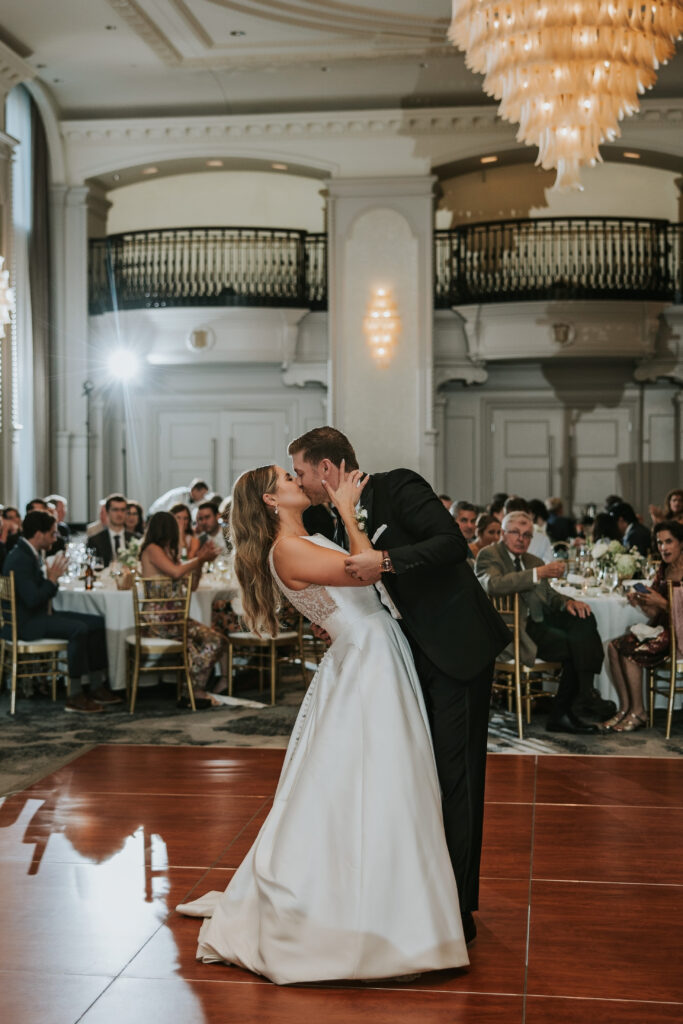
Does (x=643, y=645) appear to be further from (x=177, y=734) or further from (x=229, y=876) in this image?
(x=229, y=876)

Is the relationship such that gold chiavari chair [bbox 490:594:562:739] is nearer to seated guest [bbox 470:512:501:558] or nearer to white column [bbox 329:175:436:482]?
seated guest [bbox 470:512:501:558]

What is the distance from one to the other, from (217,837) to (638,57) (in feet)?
17.1

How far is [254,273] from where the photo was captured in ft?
47.6

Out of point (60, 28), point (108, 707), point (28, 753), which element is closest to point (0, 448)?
point (60, 28)

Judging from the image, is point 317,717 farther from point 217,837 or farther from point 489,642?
point 217,837

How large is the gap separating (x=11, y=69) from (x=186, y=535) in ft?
18.8

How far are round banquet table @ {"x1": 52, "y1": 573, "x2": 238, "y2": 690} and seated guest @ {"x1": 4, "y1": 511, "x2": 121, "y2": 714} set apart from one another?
0.08 m

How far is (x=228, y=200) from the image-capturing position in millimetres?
16188

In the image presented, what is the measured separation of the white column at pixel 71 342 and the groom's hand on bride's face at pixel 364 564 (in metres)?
11.4

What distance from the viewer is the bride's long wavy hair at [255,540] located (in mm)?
3328

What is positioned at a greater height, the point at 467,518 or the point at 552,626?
the point at 467,518

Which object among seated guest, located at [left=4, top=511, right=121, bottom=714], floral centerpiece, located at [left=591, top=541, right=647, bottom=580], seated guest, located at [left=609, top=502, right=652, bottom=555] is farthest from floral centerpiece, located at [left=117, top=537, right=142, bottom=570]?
seated guest, located at [left=609, top=502, right=652, bottom=555]

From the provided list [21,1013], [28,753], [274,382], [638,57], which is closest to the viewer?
[21,1013]

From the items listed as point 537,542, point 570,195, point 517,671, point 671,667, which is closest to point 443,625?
point 517,671
